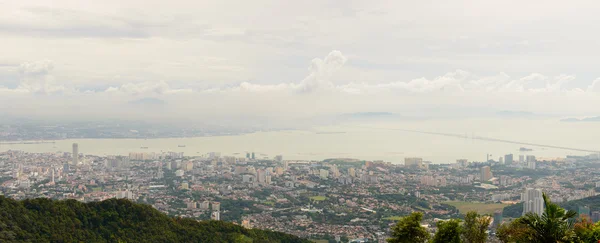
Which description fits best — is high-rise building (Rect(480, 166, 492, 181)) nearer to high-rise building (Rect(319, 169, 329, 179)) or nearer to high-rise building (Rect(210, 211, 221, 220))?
high-rise building (Rect(319, 169, 329, 179))

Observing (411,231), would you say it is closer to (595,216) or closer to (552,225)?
(552,225)

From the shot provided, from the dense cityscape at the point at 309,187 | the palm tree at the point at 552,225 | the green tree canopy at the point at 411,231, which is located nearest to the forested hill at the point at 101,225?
the dense cityscape at the point at 309,187

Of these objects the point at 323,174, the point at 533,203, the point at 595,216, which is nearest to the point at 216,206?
the point at 323,174

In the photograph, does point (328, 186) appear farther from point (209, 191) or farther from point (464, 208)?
point (464, 208)

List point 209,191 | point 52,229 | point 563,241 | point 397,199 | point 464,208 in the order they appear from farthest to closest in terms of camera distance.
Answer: point 209,191 < point 397,199 < point 464,208 < point 52,229 < point 563,241

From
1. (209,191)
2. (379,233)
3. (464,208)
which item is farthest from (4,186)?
(464,208)
